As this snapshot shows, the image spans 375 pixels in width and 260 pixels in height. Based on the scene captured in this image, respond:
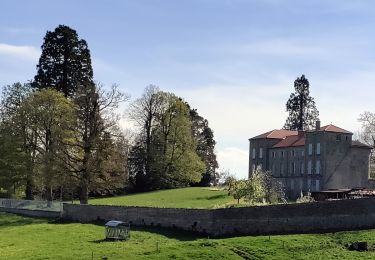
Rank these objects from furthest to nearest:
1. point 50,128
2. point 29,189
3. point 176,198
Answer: point 176,198 < point 29,189 < point 50,128

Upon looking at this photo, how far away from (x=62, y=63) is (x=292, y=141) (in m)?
33.1

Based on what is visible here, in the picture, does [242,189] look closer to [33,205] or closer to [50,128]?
[33,205]

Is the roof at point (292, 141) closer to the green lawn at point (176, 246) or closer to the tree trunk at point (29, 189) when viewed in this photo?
the tree trunk at point (29, 189)

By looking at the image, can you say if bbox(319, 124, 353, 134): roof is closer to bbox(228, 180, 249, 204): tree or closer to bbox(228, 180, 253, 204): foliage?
bbox(228, 180, 249, 204): tree

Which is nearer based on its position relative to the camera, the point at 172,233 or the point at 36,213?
the point at 172,233

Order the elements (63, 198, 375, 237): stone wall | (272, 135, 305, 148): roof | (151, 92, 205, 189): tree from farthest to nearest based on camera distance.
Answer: (272, 135, 305, 148): roof
(151, 92, 205, 189): tree
(63, 198, 375, 237): stone wall

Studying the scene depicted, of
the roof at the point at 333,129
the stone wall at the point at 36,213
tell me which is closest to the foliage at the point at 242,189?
the stone wall at the point at 36,213

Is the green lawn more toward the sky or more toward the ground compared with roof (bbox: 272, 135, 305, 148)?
more toward the ground

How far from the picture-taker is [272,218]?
40.8m

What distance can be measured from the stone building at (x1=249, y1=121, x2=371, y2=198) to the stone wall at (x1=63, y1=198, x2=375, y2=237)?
36685 mm

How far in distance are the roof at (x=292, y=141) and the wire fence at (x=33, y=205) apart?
129 feet

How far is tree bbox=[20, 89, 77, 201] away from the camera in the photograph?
2270 inches

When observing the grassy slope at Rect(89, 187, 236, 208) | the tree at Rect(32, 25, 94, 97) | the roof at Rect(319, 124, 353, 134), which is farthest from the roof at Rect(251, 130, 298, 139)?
the tree at Rect(32, 25, 94, 97)

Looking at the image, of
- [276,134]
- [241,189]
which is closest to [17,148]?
[241,189]
